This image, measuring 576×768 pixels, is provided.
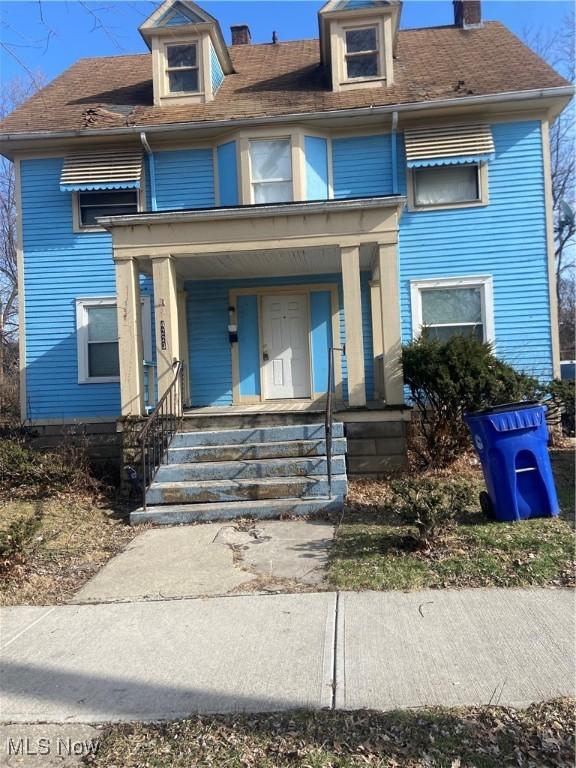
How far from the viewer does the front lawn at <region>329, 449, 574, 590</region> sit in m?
4.46

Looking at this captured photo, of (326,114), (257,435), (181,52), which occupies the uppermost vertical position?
(181,52)

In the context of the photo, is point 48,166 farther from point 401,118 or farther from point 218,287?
point 401,118

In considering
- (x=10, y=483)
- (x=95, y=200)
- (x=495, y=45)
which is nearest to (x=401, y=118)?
(x=495, y=45)

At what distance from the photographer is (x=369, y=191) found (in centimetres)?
1073

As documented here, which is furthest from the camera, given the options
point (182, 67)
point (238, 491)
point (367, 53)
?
point (182, 67)

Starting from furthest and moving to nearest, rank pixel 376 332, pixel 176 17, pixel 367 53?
pixel 176 17 < pixel 367 53 < pixel 376 332

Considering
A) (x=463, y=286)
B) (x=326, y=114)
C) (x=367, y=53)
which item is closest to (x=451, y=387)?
(x=463, y=286)

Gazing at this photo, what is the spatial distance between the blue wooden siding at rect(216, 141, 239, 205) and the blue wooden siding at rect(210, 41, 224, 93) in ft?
5.95

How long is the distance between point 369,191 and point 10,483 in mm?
7667

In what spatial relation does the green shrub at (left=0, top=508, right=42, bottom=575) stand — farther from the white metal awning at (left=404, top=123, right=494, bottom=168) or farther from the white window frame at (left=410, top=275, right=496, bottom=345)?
the white metal awning at (left=404, top=123, right=494, bottom=168)

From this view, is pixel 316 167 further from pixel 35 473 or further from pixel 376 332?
pixel 35 473

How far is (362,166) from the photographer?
10820mm

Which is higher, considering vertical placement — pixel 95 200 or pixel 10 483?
pixel 95 200

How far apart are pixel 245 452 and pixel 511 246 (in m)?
6.45
